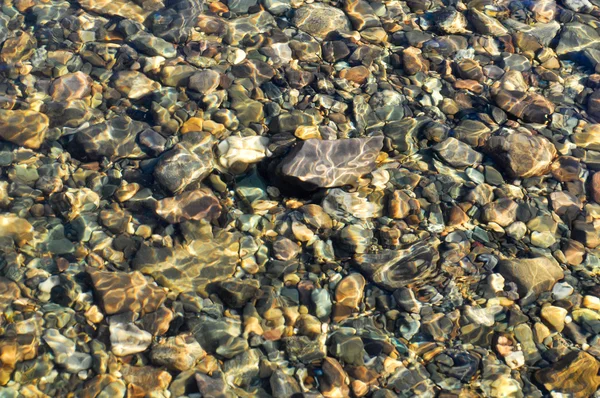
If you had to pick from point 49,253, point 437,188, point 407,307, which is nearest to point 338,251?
point 407,307

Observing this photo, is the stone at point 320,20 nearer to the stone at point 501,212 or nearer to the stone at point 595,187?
the stone at point 501,212

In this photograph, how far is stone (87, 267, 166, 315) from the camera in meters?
4.94

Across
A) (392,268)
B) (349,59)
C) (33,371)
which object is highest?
(349,59)

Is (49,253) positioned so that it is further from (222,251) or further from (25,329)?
(222,251)

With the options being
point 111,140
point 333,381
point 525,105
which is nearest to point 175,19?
point 111,140

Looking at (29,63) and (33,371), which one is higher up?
(29,63)

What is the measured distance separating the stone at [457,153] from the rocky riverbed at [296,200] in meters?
0.03

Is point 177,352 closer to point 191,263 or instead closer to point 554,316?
point 191,263

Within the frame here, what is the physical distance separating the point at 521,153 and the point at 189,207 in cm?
303

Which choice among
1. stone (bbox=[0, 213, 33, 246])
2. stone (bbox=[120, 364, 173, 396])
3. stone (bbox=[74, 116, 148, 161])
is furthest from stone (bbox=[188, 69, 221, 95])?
stone (bbox=[120, 364, 173, 396])

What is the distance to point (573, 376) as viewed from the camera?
473 centimetres

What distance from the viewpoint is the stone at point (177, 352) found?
4680 millimetres

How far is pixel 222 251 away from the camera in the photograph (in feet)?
17.7

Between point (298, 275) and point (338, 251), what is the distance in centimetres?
41
